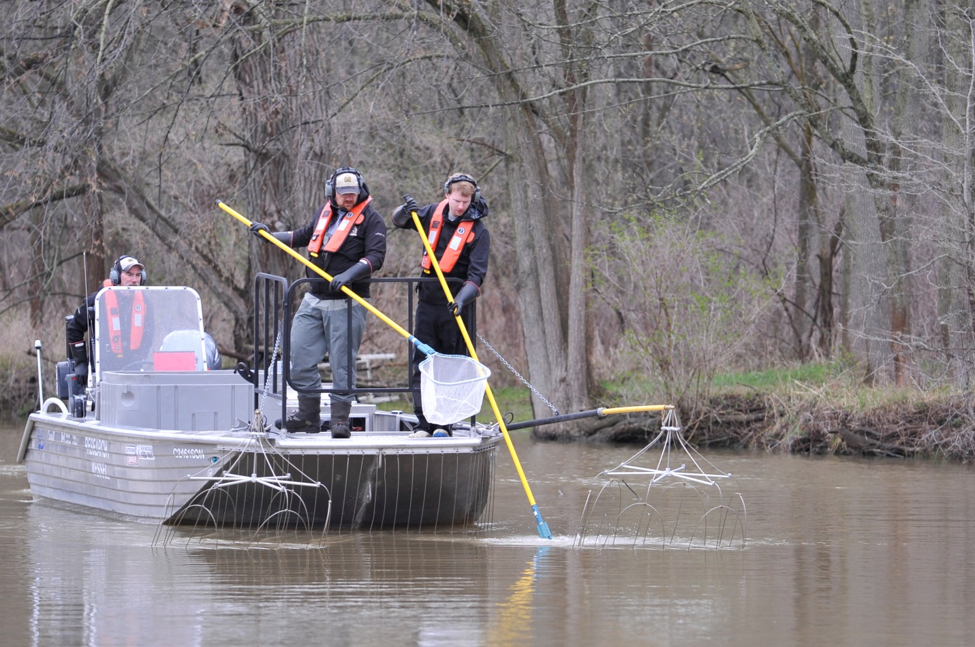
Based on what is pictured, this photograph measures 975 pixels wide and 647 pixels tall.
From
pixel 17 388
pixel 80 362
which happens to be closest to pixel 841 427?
pixel 80 362

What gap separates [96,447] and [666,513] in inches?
175

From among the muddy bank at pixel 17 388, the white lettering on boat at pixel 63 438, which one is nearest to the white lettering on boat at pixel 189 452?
the white lettering on boat at pixel 63 438

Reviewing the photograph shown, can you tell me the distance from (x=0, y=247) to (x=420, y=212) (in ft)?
75.8

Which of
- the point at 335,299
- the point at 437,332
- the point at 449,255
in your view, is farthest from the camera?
the point at 437,332

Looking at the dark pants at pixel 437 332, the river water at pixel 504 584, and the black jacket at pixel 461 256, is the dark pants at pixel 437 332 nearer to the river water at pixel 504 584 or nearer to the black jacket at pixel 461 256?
the black jacket at pixel 461 256

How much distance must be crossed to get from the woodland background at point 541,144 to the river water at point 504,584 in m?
6.17

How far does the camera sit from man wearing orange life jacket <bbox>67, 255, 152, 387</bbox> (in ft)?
38.1

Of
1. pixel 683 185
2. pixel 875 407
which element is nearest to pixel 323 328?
pixel 875 407

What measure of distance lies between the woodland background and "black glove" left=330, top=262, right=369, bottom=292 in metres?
6.12

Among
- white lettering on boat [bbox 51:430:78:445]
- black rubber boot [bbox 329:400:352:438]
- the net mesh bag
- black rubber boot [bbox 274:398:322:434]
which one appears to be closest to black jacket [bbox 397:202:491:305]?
the net mesh bag

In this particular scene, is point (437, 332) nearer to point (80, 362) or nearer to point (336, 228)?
point (336, 228)

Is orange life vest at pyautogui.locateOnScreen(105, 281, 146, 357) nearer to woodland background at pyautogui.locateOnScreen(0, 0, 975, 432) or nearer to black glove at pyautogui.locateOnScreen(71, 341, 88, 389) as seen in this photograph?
black glove at pyautogui.locateOnScreen(71, 341, 88, 389)

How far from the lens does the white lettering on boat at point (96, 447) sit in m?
10.6

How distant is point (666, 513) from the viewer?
10.7m
